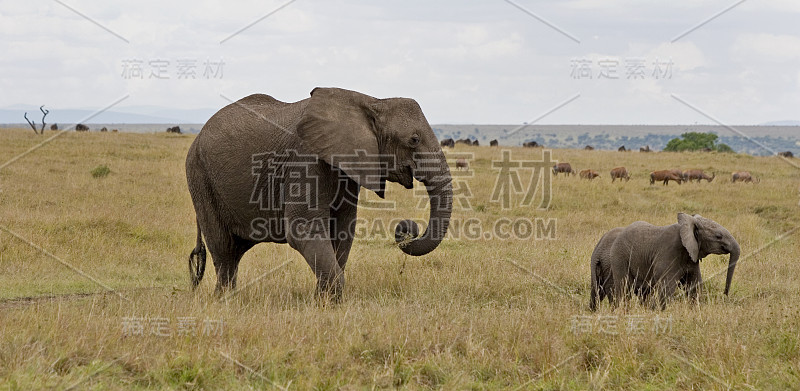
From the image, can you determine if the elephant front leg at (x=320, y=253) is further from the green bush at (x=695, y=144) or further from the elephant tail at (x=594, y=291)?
the green bush at (x=695, y=144)

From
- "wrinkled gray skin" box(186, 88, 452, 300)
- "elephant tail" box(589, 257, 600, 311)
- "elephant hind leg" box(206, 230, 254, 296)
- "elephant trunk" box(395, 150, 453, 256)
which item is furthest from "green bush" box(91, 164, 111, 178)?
"elephant tail" box(589, 257, 600, 311)

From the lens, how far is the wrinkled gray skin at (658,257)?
9.35 metres

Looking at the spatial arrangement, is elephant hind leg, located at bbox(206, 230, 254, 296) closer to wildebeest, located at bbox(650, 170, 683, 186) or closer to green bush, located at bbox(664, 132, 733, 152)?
wildebeest, located at bbox(650, 170, 683, 186)

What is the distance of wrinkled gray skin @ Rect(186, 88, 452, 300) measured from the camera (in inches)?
353

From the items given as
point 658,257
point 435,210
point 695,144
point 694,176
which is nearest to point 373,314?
point 435,210

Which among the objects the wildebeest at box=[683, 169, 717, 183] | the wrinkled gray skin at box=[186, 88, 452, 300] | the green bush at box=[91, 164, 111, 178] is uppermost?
the wrinkled gray skin at box=[186, 88, 452, 300]

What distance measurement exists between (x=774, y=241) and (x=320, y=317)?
11052 mm

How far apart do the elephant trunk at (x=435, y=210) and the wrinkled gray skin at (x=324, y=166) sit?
1cm

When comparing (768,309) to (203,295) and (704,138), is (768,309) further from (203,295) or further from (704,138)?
(704,138)

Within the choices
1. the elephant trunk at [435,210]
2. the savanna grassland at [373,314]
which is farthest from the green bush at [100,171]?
the elephant trunk at [435,210]

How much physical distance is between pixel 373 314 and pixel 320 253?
116cm

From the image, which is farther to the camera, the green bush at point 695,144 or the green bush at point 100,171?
the green bush at point 695,144

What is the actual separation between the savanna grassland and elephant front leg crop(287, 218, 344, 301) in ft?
1.09

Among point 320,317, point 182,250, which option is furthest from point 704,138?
point 320,317
